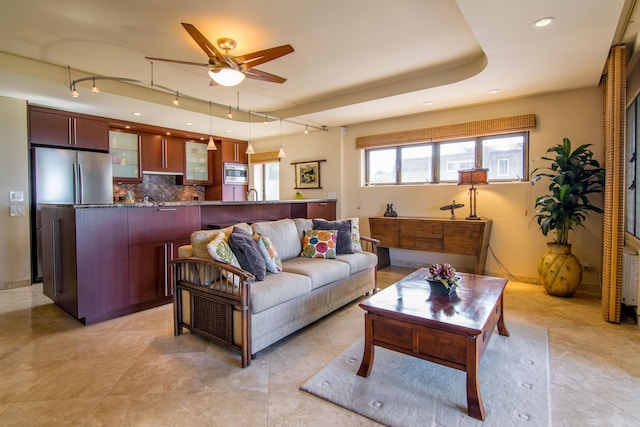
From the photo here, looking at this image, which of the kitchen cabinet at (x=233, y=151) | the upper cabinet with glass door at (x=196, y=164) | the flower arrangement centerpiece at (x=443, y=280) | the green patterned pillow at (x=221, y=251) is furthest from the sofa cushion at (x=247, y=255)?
the kitchen cabinet at (x=233, y=151)

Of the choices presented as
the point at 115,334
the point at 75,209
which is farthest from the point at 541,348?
the point at 75,209

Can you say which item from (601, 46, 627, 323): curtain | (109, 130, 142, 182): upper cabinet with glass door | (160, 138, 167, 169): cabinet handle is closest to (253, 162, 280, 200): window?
(160, 138, 167, 169): cabinet handle

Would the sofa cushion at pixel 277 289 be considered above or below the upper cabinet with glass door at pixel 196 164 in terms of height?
below

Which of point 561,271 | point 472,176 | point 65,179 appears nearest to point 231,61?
point 472,176

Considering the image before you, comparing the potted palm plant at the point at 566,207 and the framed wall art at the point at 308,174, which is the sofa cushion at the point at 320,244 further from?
the framed wall art at the point at 308,174

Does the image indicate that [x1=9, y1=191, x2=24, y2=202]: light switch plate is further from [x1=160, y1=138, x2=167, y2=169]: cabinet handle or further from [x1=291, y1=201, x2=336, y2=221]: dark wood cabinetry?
[x1=291, y1=201, x2=336, y2=221]: dark wood cabinetry

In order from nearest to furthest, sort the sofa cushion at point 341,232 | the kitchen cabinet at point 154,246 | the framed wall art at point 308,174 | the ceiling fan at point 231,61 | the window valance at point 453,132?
1. the ceiling fan at point 231,61
2. the kitchen cabinet at point 154,246
3. the sofa cushion at point 341,232
4. the window valance at point 453,132
5. the framed wall art at point 308,174

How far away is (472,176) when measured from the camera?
4.39 m

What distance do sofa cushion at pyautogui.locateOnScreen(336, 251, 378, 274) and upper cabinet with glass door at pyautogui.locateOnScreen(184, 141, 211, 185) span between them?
4240mm

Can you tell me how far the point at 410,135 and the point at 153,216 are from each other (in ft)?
12.8

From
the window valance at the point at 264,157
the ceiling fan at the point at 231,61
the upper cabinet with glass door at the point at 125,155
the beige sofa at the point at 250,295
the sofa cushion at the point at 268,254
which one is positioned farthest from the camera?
the window valance at the point at 264,157

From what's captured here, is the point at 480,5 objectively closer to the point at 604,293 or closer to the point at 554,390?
the point at 554,390

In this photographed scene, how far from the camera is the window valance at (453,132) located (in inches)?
169

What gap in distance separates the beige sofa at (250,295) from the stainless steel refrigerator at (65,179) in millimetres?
3100
